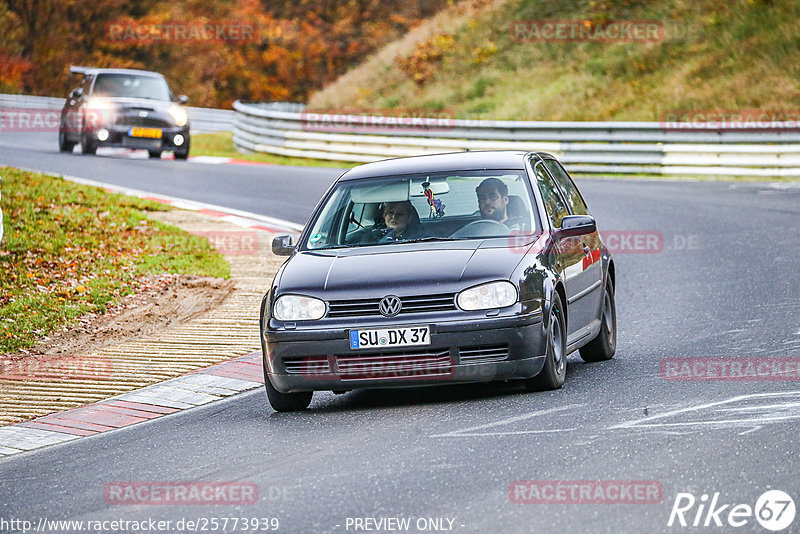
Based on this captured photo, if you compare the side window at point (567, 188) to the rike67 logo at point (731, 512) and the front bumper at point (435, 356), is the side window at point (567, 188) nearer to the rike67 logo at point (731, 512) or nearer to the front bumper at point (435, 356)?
the front bumper at point (435, 356)

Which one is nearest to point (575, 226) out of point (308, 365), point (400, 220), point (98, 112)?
point (400, 220)

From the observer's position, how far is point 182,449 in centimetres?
782

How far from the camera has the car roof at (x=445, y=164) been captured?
31.4 ft

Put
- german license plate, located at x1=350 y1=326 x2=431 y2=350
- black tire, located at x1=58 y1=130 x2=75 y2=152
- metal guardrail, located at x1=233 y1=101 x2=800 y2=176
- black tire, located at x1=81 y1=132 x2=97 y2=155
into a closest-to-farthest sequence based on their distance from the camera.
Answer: german license plate, located at x1=350 y1=326 x2=431 y2=350 → metal guardrail, located at x1=233 y1=101 x2=800 y2=176 → black tire, located at x1=81 y1=132 x2=97 y2=155 → black tire, located at x1=58 y1=130 x2=75 y2=152

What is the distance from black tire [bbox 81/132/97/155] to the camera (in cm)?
3019

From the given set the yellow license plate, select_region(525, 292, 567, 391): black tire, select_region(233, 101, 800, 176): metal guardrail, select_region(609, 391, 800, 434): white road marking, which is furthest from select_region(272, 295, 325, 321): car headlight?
the yellow license plate

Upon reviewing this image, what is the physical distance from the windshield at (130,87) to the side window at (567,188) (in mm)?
20845

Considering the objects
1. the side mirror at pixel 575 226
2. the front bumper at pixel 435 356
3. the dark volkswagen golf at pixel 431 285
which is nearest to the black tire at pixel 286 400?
the dark volkswagen golf at pixel 431 285

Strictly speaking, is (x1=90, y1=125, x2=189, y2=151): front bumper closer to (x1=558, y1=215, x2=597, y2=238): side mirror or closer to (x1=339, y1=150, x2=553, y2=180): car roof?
(x1=339, y1=150, x2=553, y2=180): car roof

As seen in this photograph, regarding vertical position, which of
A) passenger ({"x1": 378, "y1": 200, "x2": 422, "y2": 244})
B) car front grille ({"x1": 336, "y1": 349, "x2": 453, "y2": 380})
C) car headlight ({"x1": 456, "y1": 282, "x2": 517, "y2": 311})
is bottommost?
car front grille ({"x1": 336, "y1": 349, "x2": 453, "y2": 380})

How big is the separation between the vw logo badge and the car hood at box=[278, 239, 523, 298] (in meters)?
0.05

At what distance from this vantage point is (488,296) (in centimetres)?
827

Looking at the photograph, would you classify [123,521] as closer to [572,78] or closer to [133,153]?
[133,153]

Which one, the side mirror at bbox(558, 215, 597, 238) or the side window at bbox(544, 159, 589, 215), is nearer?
the side mirror at bbox(558, 215, 597, 238)
